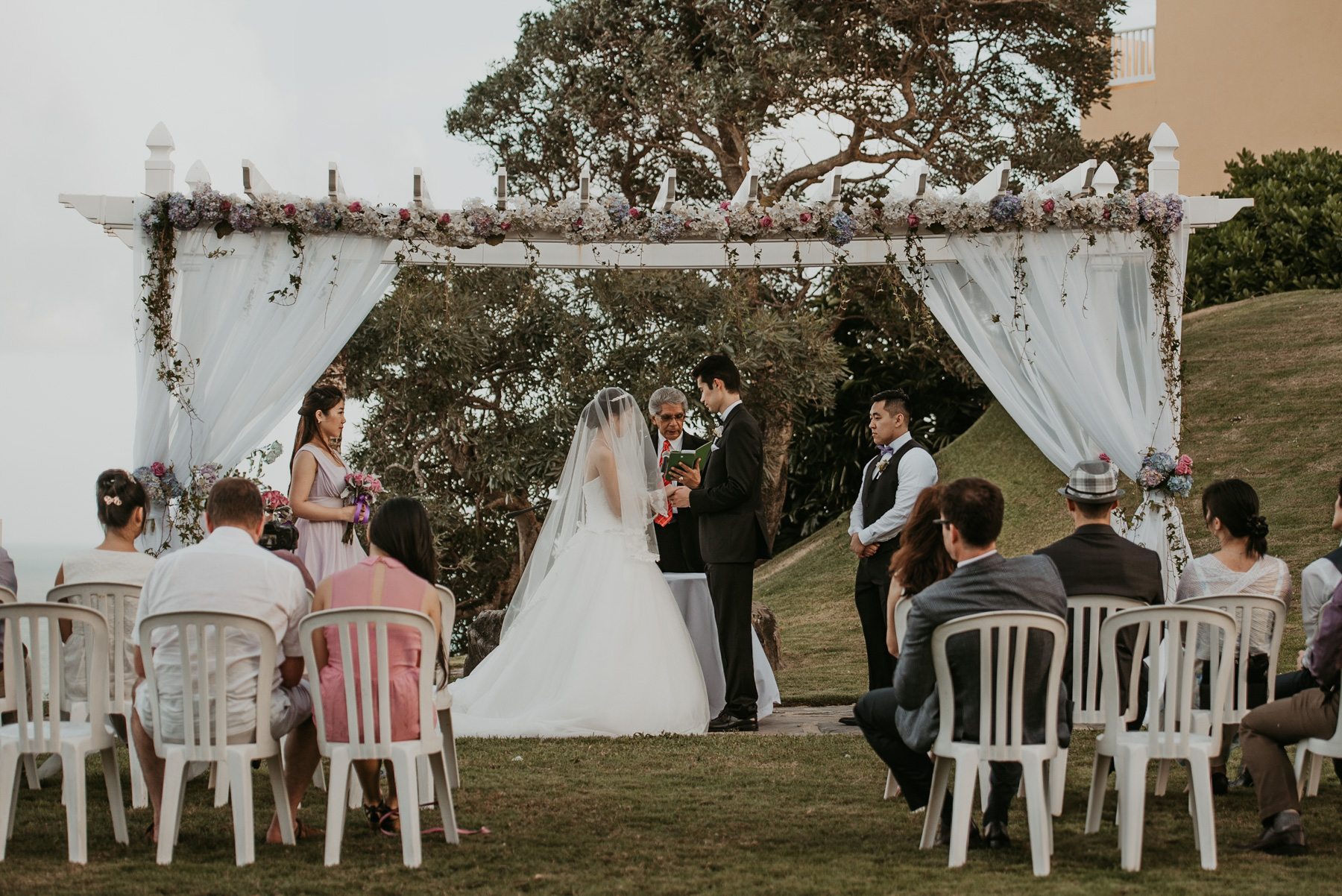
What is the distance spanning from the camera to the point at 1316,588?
409 cm

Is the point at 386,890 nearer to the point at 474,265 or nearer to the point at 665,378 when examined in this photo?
the point at 474,265

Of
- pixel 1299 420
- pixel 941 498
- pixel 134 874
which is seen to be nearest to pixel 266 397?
pixel 134 874

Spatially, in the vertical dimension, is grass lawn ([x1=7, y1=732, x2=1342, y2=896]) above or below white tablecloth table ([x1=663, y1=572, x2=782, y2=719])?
below

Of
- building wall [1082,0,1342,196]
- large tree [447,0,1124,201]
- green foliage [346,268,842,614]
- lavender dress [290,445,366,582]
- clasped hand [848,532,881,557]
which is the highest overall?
building wall [1082,0,1342,196]

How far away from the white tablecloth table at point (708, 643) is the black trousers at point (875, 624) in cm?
59

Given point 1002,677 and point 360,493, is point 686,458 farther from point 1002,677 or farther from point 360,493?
point 1002,677

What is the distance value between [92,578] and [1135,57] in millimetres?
18563

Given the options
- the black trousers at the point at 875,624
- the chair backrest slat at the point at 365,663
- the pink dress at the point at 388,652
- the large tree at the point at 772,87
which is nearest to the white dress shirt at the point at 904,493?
the black trousers at the point at 875,624

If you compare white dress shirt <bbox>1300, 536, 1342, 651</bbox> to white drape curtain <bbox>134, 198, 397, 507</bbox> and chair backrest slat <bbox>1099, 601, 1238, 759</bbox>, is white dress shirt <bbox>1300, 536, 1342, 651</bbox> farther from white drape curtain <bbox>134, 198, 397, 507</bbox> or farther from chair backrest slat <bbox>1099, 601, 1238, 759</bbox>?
white drape curtain <bbox>134, 198, 397, 507</bbox>

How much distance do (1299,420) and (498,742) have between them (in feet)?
33.3

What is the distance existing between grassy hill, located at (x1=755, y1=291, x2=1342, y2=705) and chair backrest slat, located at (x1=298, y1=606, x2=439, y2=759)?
6.18m

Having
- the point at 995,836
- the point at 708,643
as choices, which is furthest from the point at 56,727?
the point at 708,643

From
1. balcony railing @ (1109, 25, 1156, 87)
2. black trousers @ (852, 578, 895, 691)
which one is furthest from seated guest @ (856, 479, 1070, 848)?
balcony railing @ (1109, 25, 1156, 87)

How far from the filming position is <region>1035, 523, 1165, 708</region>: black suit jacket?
4.44 metres
